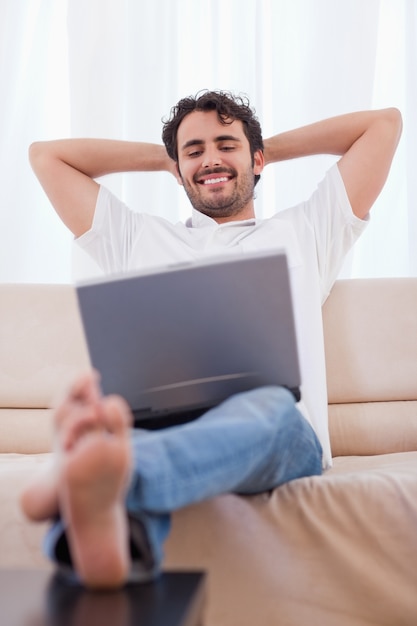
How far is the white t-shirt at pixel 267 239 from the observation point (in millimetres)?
1540

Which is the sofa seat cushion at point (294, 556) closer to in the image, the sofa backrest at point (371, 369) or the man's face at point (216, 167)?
the sofa backrest at point (371, 369)

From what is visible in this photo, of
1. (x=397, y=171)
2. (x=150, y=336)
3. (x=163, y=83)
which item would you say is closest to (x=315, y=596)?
(x=150, y=336)

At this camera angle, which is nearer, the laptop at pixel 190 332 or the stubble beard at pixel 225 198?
the laptop at pixel 190 332

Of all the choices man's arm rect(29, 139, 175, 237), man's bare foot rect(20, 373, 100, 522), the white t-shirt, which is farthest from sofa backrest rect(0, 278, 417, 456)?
man's bare foot rect(20, 373, 100, 522)

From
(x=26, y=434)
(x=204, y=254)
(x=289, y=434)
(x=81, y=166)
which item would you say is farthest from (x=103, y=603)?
(x=81, y=166)

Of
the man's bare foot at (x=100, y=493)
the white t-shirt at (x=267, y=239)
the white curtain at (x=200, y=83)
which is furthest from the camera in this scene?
the white curtain at (x=200, y=83)

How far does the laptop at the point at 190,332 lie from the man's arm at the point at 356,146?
2.50ft

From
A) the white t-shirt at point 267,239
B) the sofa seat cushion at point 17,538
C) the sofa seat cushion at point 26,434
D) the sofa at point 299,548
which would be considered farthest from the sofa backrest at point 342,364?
the sofa seat cushion at point 17,538

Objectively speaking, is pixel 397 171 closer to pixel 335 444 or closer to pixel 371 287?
pixel 371 287

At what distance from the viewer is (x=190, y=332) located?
0.99 metres

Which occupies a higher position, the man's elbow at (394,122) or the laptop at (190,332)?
the man's elbow at (394,122)

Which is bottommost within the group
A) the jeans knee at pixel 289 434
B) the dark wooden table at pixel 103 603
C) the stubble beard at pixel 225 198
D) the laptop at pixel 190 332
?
the dark wooden table at pixel 103 603

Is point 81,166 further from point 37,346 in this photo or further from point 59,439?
point 59,439

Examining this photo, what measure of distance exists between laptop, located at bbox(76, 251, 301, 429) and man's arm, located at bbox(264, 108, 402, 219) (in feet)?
2.50
